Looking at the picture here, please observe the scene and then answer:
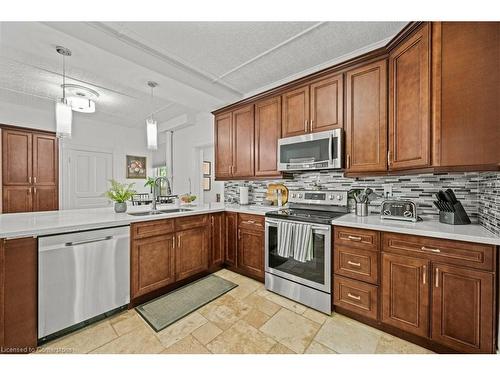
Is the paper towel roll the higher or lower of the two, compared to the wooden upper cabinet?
lower

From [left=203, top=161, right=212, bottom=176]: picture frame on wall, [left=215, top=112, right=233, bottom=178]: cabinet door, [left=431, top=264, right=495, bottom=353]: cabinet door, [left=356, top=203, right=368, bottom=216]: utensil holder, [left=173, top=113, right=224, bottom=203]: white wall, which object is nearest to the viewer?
[left=431, top=264, right=495, bottom=353]: cabinet door

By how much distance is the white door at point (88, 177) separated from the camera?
14.4ft

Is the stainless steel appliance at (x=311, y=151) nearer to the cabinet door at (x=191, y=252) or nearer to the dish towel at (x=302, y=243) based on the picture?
the dish towel at (x=302, y=243)

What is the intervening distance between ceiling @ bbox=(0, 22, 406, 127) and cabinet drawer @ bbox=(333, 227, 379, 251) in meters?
1.86

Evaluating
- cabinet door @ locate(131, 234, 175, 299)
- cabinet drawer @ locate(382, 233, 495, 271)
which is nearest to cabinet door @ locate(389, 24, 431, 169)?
cabinet drawer @ locate(382, 233, 495, 271)

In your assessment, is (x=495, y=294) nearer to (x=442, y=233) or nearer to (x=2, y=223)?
(x=442, y=233)

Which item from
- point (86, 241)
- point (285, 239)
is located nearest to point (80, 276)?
point (86, 241)

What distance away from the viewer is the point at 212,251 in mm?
2754

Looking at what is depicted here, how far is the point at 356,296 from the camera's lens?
1804 mm

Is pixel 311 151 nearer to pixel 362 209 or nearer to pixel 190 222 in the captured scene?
pixel 362 209

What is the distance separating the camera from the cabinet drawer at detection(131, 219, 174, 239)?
78.4 inches

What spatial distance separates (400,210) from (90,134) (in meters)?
5.85

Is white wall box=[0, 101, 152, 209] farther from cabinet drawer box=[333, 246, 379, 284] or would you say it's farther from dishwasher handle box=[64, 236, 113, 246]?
cabinet drawer box=[333, 246, 379, 284]

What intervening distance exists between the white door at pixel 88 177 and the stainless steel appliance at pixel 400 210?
524 centimetres
